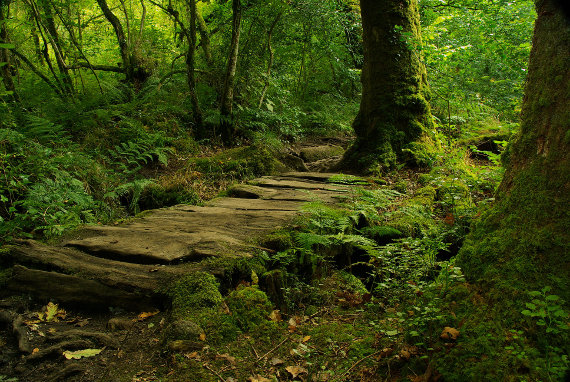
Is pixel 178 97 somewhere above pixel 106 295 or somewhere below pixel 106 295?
above

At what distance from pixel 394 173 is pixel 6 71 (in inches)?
351

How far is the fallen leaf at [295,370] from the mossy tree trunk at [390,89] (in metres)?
5.37

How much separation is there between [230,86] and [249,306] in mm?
7443

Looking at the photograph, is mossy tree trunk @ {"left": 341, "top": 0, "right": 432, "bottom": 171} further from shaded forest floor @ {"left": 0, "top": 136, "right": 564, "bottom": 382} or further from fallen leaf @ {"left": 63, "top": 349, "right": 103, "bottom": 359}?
fallen leaf @ {"left": 63, "top": 349, "right": 103, "bottom": 359}

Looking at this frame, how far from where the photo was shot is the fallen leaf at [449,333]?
1934 mm

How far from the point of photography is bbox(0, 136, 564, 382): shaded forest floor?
6.68ft

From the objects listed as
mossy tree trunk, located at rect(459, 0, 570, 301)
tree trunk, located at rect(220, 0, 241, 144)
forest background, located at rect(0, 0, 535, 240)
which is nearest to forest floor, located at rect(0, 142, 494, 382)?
mossy tree trunk, located at rect(459, 0, 570, 301)

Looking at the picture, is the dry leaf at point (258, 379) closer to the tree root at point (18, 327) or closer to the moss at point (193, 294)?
the moss at point (193, 294)

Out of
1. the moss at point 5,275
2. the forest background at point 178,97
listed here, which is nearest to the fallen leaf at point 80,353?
the moss at point 5,275

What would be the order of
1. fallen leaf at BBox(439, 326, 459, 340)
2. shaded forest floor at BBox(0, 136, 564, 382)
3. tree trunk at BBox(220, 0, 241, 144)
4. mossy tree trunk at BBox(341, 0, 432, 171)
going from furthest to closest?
1. tree trunk at BBox(220, 0, 241, 144)
2. mossy tree trunk at BBox(341, 0, 432, 171)
3. shaded forest floor at BBox(0, 136, 564, 382)
4. fallen leaf at BBox(439, 326, 459, 340)

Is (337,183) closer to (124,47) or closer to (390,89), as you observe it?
(390,89)

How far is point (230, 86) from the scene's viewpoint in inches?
360

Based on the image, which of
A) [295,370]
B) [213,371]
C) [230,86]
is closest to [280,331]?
[295,370]

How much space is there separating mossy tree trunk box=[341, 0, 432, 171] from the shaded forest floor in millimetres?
4077
